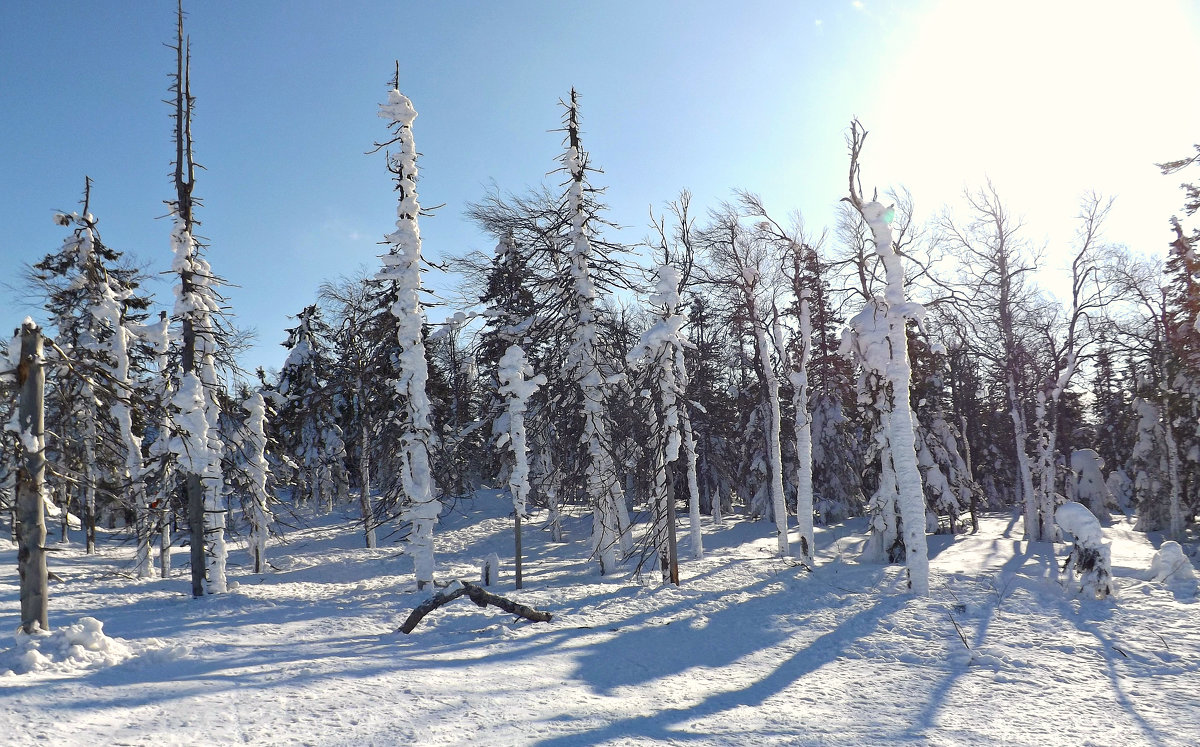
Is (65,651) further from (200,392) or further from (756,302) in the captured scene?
(756,302)

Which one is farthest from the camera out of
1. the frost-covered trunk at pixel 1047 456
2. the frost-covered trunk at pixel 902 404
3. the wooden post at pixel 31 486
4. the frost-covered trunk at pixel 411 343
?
the frost-covered trunk at pixel 1047 456

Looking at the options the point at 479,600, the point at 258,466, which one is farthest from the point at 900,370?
the point at 258,466

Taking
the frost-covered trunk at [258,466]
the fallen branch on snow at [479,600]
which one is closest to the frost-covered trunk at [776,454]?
the fallen branch on snow at [479,600]

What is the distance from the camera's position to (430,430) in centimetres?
1575

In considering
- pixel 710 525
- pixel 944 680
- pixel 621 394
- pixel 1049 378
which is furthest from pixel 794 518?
pixel 944 680

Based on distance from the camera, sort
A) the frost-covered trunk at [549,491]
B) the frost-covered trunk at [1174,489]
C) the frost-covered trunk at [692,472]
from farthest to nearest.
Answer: the frost-covered trunk at [1174,489] → the frost-covered trunk at [549,491] → the frost-covered trunk at [692,472]

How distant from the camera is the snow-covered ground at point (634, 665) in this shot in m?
6.09

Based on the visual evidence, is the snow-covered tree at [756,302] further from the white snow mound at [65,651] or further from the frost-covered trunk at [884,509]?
the white snow mound at [65,651]

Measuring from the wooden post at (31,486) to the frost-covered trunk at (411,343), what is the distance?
7.72 m

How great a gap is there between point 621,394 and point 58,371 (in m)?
13.6

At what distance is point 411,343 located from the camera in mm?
15859

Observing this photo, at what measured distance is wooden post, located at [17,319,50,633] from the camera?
8070mm

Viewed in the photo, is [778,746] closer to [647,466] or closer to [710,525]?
[647,466]

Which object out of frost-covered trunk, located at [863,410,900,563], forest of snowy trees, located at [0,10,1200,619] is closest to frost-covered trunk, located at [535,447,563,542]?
forest of snowy trees, located at [0,10,1200,619]
